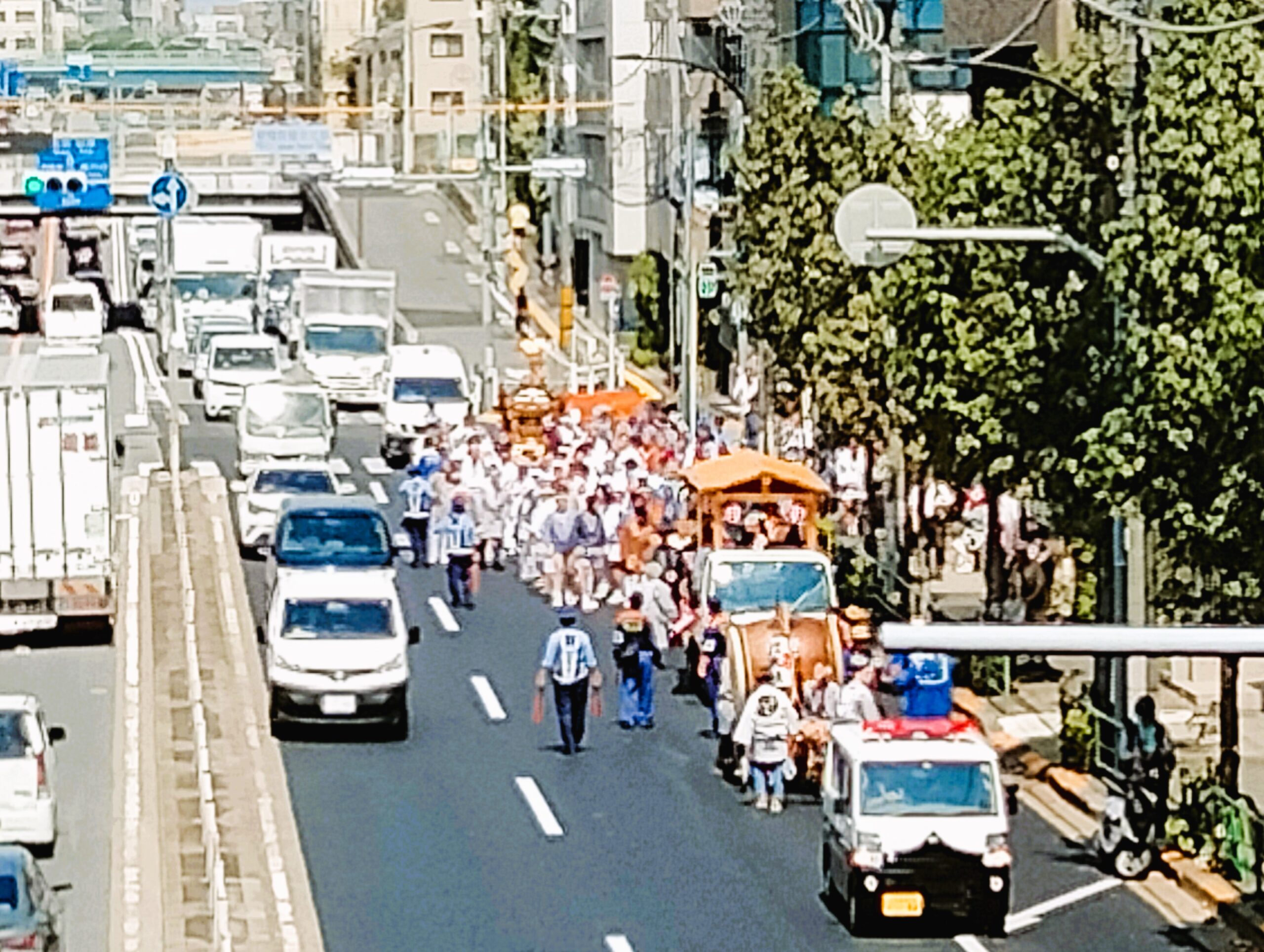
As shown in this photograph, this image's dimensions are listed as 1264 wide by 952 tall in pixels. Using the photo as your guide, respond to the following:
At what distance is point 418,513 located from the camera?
4228 cm

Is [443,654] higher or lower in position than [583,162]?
lower

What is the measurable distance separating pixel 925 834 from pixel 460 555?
16.4 metres

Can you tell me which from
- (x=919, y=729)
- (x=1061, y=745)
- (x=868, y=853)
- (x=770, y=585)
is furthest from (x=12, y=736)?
(x=1061, y=745)

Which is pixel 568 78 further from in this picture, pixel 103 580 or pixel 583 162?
pixel 103 580

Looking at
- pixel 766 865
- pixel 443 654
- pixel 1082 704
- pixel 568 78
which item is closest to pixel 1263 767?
pixel 1082 704

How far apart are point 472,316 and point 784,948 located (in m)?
59.9

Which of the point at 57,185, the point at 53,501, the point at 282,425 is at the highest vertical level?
the point at 57,185

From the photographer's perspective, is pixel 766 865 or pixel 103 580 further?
pixel 103 580

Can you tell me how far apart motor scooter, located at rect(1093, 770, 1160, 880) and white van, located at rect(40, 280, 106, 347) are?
4934cm

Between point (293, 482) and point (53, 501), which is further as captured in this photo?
point (293, 482)

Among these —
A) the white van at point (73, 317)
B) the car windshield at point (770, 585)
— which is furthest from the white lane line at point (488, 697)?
the white van at point (73, 317)

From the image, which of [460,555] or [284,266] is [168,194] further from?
[284,266]

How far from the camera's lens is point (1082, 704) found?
29.8m

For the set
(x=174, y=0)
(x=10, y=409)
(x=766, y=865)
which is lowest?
(x=766, y=865)
